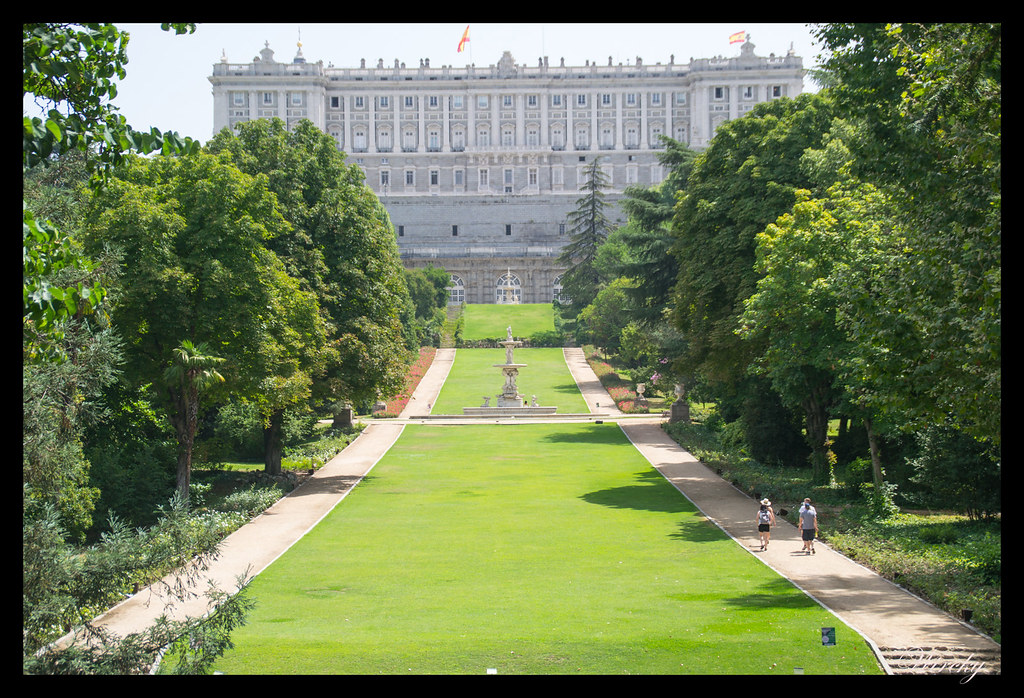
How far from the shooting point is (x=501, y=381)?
68500 mm

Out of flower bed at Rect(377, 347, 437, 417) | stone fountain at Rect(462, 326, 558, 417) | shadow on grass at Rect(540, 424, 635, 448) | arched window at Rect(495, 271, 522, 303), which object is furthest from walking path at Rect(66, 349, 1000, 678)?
arched window at Rect(495, 271, 522, 303)

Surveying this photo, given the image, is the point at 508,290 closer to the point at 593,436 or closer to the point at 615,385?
the point at 615,385

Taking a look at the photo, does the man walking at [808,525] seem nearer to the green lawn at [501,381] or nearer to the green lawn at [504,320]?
the green lawn at [501,381]

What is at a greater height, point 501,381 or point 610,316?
point 610,316

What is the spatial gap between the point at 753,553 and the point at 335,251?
20.2 m

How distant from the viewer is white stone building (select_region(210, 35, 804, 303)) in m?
141

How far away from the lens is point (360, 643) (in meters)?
16.3

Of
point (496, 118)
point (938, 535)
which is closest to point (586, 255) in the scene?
point (496, 118)

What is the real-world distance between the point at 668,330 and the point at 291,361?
20.9m

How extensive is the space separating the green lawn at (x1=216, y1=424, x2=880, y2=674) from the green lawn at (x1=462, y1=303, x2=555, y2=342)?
55843mm

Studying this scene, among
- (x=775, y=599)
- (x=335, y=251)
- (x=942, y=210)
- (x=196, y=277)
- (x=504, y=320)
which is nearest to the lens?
(x=942, y=210)

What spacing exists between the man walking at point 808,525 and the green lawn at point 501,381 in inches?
1284

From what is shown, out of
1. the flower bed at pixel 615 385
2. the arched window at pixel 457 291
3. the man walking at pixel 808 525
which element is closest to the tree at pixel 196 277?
the man walking at pixel 808 525

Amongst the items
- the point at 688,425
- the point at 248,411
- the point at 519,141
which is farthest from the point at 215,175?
the point at 519,141
